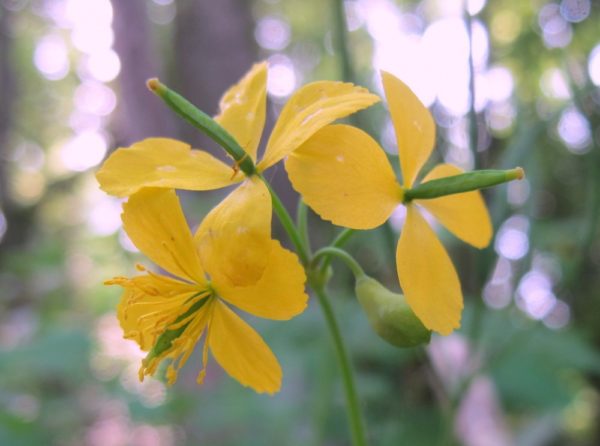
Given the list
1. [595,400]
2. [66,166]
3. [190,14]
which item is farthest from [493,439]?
[66,166]

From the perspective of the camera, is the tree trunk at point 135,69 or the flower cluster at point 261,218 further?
the tree trunk at point 135,69

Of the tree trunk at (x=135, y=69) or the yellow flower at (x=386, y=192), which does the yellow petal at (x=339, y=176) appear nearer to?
the yellow flower at (x=386, y=192)

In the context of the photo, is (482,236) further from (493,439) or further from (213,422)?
(493,439)

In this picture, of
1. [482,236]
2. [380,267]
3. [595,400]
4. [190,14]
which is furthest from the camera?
[595,400]

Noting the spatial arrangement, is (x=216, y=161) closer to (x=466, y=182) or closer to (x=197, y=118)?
(x=197, y=118)

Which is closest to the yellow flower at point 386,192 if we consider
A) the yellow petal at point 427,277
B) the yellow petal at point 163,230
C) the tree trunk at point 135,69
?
the yellow petal at point 427,277

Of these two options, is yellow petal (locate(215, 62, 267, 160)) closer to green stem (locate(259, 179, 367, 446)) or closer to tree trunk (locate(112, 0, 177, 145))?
green stem (locate(259, 179, 367, 446))

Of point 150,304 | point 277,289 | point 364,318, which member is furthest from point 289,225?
point 364,318
